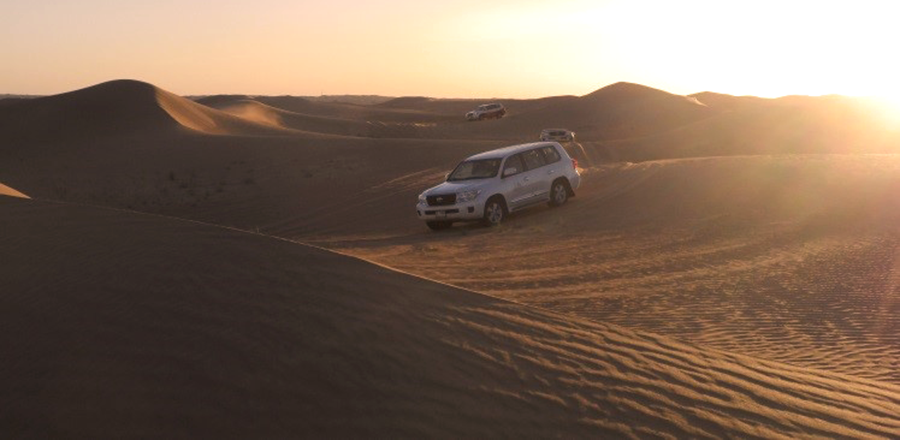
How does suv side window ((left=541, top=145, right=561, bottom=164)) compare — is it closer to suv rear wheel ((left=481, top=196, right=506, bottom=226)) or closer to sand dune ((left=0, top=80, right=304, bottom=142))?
suv rear wheel ((left=481, top=196, right=506, bottom=226))

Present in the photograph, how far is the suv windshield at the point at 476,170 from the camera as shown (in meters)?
22.7

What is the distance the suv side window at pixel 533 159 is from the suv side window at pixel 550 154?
0.46ft

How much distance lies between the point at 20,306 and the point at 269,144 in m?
35.5

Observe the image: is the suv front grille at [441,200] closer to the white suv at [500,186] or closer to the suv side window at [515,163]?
the white suv at [500,186]

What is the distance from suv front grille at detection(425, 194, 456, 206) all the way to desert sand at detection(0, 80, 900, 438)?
65 centimetres

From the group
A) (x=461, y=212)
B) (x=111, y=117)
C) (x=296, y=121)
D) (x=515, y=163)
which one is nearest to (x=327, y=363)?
(x=461, y=212)

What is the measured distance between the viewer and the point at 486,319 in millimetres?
8133

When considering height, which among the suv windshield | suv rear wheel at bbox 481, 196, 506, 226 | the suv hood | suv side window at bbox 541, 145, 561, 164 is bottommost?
suv rear wheel at bbox 481, 196, 506, 226

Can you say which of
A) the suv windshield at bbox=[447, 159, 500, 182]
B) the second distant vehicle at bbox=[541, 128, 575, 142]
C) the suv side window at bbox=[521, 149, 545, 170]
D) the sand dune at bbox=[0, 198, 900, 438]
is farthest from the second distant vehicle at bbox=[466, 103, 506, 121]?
the sand dune at bbox=[0, 198, 900, 438]

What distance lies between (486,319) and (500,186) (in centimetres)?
1428

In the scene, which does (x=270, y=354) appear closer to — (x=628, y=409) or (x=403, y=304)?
(x=403, y=304)

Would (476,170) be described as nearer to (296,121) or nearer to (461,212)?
(461,212)

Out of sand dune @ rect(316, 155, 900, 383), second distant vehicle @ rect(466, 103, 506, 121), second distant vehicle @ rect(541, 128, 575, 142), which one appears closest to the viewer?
sand dune @ rect(316, 155, 900, 383)

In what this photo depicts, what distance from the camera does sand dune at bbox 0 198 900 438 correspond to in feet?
Answer: 20.2
